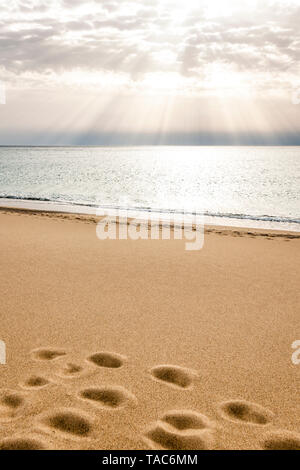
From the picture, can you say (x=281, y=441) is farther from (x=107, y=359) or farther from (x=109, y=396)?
(x=107, y=359)

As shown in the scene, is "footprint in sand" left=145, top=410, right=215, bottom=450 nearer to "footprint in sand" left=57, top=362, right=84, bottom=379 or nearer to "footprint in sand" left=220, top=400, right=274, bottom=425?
"footprint in sand" left=220, top=400, right=274, bottom=425

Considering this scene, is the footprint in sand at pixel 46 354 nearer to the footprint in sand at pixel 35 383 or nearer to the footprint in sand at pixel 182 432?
the footprint in sand at pixel 35 383

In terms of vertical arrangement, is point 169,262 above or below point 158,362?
above

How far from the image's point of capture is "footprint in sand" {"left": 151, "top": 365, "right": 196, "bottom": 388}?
3.37m

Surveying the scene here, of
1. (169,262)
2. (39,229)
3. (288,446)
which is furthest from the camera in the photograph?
(39,229)

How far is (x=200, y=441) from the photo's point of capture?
2.62 meters

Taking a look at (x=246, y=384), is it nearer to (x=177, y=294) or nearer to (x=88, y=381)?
(x=88, y=381)

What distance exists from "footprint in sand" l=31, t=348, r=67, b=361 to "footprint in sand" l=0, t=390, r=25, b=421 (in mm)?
602

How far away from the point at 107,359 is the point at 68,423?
3.26 ft

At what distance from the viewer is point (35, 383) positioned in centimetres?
327

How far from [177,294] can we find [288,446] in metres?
3.17

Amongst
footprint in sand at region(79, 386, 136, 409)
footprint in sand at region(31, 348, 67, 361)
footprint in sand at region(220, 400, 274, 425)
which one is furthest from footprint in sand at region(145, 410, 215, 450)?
footprint in sand at region(31, 348, 67, 361)

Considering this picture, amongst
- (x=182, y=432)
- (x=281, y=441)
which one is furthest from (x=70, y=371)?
(x=281, y=441)

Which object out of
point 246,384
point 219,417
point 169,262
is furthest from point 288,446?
point 169,262
